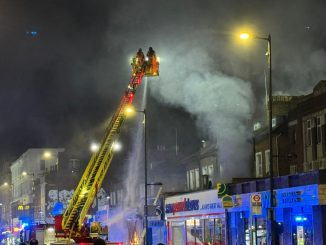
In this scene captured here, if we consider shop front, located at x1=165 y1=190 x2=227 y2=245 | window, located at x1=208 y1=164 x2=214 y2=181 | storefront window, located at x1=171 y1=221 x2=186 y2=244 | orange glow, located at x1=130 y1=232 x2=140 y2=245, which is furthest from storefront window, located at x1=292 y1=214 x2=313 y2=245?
orange glow, located at x1=130 y1=232 x2=140 y2=245

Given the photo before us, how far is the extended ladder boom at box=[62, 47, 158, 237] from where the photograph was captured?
24.3 m

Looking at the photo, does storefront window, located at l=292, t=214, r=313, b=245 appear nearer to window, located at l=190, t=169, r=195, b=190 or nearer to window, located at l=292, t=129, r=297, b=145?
window, located at l=292, t=129, r=297, b=145

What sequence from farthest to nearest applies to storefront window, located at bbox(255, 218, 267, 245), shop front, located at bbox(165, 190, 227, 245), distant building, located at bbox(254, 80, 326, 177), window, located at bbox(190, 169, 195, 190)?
window, located at bbox(190, 169, 195, 190) < shop front, located at bbox(165, 190, 227, 245) < distant building, located at bbox(254, 80, 326, 177) < storefront window, located at bbox(255, 218, 267, 245)

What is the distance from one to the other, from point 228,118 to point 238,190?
965cm

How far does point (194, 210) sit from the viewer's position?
3672cm

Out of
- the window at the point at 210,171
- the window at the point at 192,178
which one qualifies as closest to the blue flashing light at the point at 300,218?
the window at the point at 210,171

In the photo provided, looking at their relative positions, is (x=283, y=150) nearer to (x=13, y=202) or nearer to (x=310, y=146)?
(x=310, y=146)

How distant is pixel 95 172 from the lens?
2445 centimetres

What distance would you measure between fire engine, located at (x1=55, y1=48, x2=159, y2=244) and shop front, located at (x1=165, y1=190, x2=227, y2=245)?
10127mm

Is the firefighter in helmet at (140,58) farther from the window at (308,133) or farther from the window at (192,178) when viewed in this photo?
the window at (192,178)

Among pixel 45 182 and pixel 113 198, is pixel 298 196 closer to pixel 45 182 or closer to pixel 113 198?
pixel 113 198

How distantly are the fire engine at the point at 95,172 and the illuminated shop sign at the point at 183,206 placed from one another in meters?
12.5

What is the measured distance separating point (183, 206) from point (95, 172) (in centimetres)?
1515

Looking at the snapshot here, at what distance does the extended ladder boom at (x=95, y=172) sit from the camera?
79.7 ft
